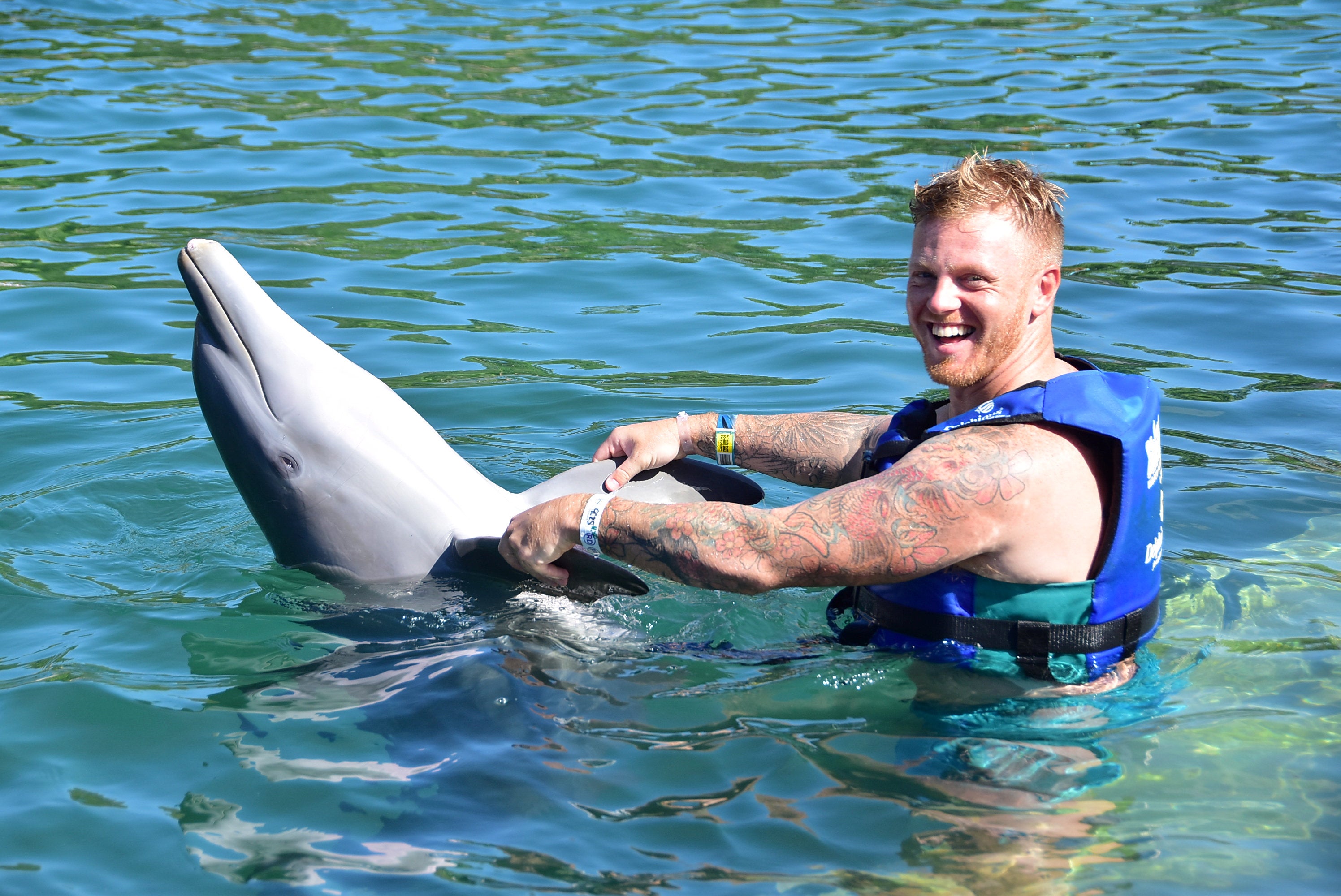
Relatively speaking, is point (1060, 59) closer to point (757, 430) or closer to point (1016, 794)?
point (757, 430)

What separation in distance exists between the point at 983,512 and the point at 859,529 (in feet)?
1.20

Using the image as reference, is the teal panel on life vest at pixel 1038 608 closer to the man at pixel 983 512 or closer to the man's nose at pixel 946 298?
the man at pixel 983 512

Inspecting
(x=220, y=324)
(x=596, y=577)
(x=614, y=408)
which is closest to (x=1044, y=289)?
(x=596, y=577)

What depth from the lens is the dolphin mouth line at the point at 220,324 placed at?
4848mm

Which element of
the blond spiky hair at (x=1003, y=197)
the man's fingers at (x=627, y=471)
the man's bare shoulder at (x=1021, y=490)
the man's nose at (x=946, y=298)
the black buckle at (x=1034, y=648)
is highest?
the blond spiky hair at (x=1003, y=197)

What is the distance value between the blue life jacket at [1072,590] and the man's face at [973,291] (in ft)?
0.70

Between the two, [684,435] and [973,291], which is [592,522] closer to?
[684,435]

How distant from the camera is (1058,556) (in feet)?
13.5

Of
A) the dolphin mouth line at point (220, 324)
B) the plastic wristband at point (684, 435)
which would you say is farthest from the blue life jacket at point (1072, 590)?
the dolphin mouth line at point (220, 324)

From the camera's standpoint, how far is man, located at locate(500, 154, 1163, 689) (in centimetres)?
402

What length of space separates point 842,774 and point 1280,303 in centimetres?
603

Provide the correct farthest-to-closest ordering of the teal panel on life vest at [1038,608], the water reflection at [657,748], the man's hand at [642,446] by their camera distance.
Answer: the man's hand at [642,446] → the teal panel on life vest at [1038,608] → the water reflection at [657,748]

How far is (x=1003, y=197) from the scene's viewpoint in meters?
4.24

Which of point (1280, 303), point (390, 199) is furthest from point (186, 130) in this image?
point (1280, 303)
